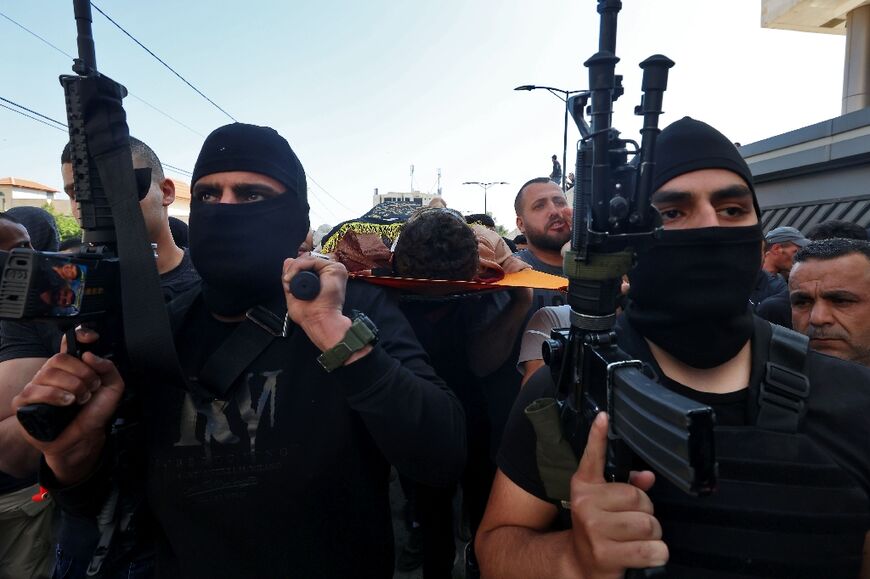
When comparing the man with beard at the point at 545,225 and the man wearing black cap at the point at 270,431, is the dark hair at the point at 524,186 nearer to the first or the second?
the man with beard at the point at 545,225

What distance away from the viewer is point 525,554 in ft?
3.93

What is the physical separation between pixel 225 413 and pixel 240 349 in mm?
192

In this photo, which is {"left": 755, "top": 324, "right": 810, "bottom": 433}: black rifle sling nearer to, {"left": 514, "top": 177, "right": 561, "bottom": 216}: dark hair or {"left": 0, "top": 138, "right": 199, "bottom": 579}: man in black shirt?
{"left": 0, "top": 138, "right": 199, "bottom": 579}: man in black shirt

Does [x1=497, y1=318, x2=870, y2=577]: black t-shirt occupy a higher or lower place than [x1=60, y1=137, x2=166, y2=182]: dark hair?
lower

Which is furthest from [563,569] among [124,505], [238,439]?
[124,505]

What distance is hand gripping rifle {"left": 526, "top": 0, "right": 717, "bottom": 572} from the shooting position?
107 cm

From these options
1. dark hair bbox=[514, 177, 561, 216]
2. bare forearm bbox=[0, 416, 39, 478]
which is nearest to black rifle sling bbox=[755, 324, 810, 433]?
bare forearm bbox=[0, 416, 39, 478]

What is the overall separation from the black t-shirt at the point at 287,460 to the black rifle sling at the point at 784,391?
0.82 meters

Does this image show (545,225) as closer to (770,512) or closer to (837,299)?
(837,299)

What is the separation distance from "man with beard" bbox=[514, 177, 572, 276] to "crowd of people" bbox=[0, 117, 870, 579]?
149cm

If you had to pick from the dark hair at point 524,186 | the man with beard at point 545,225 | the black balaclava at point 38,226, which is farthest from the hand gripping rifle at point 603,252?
the black balaclava at point 38,226

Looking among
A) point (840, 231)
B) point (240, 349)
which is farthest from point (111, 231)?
point (840, 231)

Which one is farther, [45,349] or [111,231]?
[45,349]

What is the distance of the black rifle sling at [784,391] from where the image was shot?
1162mm
